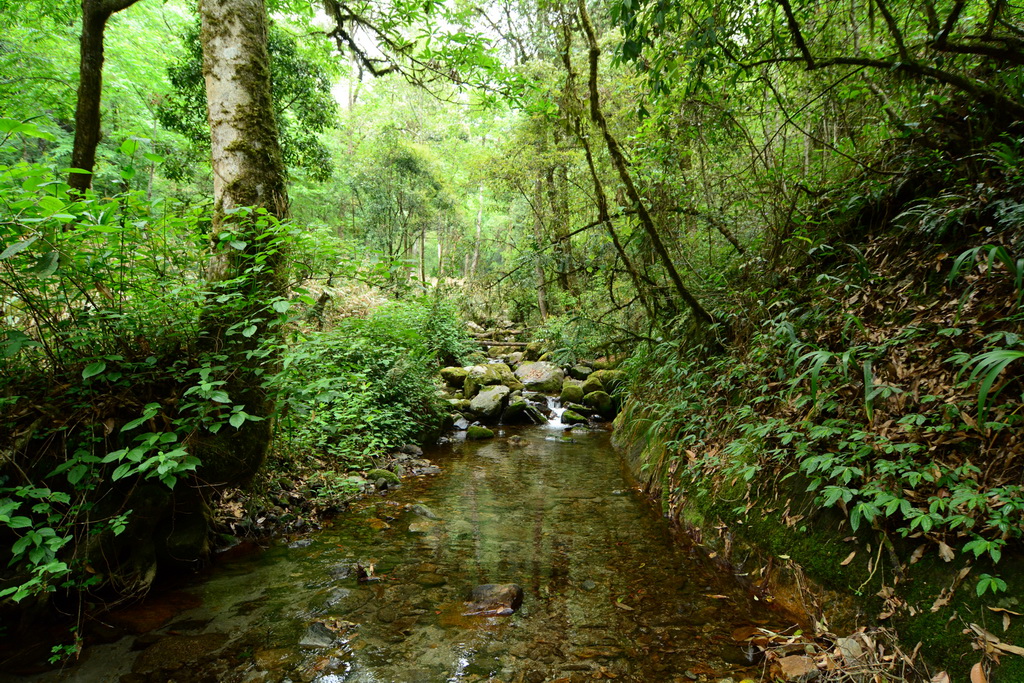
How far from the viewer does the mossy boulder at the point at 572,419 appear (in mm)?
11242

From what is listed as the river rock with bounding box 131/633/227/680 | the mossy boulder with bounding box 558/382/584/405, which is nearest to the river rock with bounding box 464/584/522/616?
the river rock with bounding box 131/633/227/680

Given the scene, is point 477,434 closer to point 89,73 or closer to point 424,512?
point 424,512

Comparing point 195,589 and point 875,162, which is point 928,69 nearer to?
point 875,162

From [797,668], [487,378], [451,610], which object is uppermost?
[487,378]

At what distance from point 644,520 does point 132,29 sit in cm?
1845

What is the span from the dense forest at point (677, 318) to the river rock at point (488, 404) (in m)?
3.75

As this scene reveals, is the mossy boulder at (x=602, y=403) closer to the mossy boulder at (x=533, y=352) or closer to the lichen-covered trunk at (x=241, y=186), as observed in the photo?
the mossy boulder at (x=533, y=352)

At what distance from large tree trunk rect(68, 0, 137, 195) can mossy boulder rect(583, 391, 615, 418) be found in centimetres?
1038

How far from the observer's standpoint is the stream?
8.31 feet

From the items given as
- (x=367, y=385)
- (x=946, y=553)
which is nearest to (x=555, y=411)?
→ (x=367, y=385)

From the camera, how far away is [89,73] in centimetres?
514

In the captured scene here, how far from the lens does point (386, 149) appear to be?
19312 millimetres

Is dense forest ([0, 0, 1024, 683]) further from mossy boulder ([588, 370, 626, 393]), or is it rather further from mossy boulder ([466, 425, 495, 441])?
mossy boulder ([588, 370, 626, 393])

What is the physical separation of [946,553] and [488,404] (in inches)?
371
